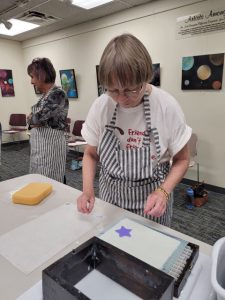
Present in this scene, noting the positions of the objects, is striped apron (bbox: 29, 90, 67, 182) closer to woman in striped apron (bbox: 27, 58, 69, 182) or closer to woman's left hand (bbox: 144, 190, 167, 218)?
woman in striped apron (bbox: 27, 58, 69, 182)

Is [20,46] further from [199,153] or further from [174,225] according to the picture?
[174,225]

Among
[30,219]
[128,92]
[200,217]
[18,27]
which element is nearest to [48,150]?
[30,219]

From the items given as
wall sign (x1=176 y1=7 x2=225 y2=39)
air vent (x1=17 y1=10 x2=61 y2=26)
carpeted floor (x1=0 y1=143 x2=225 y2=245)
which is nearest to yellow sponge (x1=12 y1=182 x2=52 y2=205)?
carpeted floor (x1=0 y1=143 x2=225 y2=245)

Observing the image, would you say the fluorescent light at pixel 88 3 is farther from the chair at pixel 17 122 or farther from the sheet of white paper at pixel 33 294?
the sheet of white paper at pixel 33 294

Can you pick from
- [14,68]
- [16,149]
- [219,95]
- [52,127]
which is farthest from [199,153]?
[14,68]

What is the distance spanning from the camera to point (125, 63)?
665mm

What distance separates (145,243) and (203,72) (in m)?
2.44

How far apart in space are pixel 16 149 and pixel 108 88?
4.85 meters

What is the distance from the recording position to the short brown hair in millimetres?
669

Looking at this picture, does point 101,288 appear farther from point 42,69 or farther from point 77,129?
point 77,129

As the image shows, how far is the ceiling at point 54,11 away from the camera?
294 centimetres

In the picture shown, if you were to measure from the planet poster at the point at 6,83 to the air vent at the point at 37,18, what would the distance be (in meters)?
1.71

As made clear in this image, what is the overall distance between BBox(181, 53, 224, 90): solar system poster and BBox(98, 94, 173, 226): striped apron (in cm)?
201

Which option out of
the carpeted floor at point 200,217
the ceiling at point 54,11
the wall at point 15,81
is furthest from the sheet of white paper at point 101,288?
the wall at point 15,81
